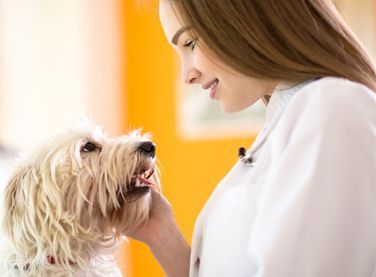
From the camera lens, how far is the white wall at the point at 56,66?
364 centimetres

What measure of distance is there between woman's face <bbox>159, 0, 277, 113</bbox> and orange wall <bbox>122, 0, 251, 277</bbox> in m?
2.64

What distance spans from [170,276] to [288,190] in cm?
53

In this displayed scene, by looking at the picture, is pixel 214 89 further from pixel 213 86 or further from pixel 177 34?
pixel 177 34

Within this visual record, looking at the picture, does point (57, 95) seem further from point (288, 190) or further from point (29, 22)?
point (288, 190)

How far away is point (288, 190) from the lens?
121 cm

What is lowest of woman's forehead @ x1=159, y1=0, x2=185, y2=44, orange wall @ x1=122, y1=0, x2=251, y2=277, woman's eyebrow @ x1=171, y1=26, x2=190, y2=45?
orange wall @ x1=122, y1=0, x2=251, y2=277

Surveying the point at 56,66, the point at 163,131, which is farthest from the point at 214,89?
the point at 163,131

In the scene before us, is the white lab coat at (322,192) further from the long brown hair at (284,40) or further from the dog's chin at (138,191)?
the dog's chin at (138,191)

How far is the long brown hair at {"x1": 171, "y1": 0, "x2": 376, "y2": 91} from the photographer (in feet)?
4.25

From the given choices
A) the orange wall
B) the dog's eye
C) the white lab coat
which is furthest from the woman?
the orange wall

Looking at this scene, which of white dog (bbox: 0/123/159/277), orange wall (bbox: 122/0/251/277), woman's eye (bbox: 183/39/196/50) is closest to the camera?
woman's eye (bbox: 183/39/196/50)

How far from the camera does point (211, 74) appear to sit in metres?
1.42

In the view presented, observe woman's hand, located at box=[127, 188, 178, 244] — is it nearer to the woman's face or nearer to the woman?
the woman

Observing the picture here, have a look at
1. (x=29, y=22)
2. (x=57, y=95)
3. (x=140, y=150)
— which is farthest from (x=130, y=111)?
(x=140, y=150)
